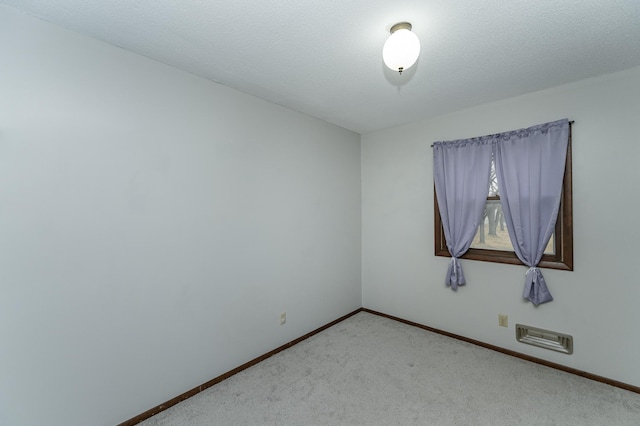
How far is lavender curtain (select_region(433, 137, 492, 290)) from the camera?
2764mm

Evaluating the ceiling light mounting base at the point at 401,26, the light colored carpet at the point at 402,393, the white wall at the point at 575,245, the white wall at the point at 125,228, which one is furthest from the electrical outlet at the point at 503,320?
the ceiling light mounting base at the point at 401,26

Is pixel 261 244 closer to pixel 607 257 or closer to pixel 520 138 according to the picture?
pixel 520 138

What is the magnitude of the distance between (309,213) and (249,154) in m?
0.96

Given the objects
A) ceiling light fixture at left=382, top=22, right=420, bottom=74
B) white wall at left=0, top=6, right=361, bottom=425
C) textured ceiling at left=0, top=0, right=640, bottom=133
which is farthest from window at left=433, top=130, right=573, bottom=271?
white wall at left=0, top=6, right=361, bottom=425

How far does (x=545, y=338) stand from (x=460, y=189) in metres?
1.57

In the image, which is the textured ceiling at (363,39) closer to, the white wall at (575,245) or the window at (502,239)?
the white wall at (575,245)

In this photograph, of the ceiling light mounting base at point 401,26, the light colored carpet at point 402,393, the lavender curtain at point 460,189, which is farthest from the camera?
the lavender curtain at point 460,189

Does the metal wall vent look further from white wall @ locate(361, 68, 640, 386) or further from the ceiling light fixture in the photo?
the ceiling light fixture

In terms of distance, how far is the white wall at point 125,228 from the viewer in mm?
1441

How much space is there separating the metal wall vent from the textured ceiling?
7.22 feet

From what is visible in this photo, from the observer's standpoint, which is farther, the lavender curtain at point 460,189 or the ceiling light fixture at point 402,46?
the lavender curtain at point 460,189

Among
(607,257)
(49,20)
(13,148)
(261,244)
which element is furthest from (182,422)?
(607,257)

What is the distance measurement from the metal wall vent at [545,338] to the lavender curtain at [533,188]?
0.30 m

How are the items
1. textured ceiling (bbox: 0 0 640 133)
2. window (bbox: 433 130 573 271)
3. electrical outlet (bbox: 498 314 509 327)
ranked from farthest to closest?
electrical outlet (bbox: 498 314 509 327) < window (bbox: 433 130 573 271) < textured ceiling (bbox: 0 0 640 133)
